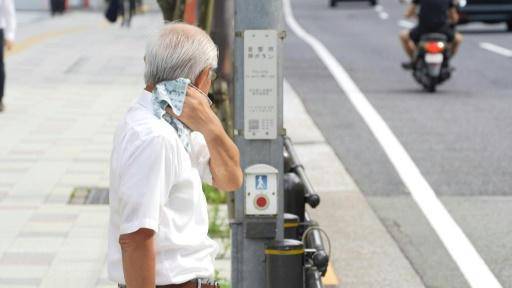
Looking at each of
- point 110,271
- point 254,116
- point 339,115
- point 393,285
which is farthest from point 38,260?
point 339,115

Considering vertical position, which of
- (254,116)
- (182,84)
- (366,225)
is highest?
(182,84)

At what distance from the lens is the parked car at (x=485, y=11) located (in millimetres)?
31172

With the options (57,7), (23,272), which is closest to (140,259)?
(23,272)

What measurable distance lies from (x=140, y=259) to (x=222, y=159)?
1.35 ft

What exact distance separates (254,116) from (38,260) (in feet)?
8.58

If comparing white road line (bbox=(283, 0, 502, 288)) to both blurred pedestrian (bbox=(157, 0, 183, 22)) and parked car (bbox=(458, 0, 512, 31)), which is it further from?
parked car (bbox=(458, 0, 512, 31))

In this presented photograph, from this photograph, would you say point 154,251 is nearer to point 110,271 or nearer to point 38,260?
point 110,271

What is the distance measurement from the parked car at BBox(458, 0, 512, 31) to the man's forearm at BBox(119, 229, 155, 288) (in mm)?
27862

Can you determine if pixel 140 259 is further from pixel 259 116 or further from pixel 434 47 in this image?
pixel 434 47

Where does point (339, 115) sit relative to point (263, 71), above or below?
below

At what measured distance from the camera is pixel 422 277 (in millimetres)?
7777

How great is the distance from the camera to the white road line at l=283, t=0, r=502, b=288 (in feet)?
25.9

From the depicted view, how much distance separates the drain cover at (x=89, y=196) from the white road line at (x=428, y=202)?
2344 mm

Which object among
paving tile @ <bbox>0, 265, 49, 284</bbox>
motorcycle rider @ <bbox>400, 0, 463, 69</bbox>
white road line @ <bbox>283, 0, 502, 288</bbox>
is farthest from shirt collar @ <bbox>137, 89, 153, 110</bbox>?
motorcycle rider @ <bbox>400, 0, 463, 69</bbox>
